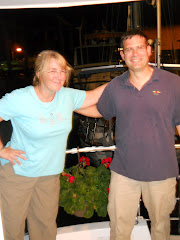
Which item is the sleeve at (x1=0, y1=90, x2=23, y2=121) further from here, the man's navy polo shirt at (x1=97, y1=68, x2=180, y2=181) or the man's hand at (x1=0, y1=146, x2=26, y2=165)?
the man's navy polo shirt at (x1=97, y1=68, x2=180, y2=181)

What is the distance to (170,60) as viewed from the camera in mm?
8789

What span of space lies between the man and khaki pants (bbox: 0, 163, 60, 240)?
0.45m

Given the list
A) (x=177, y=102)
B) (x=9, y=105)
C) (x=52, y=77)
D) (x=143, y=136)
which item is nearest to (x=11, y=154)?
(x=9, y=105)

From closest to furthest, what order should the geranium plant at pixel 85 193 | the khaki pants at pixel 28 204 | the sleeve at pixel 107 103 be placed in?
the khaki pants at pixel 28 204 → the sleeve at pixel 107 103 → the geranium plant at pixel 85 193

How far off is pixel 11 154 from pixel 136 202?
943 millimetres

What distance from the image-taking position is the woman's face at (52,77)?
168 centimetres

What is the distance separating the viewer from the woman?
1678 mm

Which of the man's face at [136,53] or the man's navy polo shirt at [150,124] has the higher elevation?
the man's face at [136,53]

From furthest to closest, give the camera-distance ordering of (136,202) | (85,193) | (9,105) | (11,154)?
(85,193) < (136,202) < (11,154) < (9,105)

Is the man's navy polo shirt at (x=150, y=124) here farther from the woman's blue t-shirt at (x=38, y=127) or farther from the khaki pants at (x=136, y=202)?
the woman's blue t-shirt at (x=38, y=127)

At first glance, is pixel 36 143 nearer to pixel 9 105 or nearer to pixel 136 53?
pixel 9 105

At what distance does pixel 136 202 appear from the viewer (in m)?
1.89

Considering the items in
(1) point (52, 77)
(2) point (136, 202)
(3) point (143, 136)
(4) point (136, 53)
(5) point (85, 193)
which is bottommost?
(5) point (85, 193)

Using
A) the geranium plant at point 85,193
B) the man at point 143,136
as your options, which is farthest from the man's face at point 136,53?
the geranium plant at point 85,193
